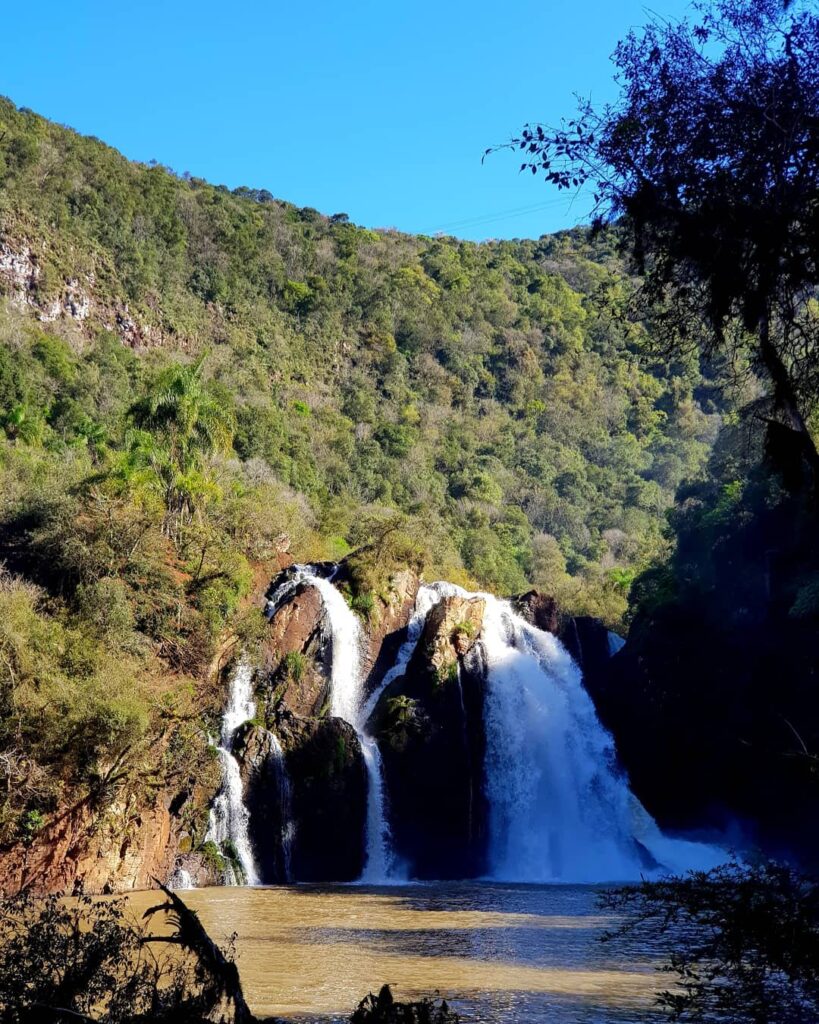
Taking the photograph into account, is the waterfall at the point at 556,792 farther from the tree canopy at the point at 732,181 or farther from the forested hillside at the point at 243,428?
the tree canopy at the point at 732,181

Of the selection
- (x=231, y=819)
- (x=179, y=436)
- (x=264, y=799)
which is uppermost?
(x=179, y=436)

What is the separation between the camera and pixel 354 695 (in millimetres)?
33062

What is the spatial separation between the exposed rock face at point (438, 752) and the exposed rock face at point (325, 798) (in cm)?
146

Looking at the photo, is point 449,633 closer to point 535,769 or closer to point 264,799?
point 535,769

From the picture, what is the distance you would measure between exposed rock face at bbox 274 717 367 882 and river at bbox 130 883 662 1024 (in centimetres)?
438

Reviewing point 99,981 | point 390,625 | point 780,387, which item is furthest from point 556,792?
point 780,387

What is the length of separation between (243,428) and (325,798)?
99.2ft

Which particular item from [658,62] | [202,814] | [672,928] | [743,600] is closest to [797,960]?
[658,62]

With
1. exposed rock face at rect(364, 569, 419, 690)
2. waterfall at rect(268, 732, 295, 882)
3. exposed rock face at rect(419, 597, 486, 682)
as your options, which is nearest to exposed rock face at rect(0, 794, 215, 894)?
waterfall at rect(268, 732, 295, 882)

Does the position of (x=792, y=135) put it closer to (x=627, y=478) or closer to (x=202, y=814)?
(x=202, y=814)

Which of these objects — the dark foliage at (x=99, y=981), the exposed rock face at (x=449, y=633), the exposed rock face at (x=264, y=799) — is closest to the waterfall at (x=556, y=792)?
A: the exposed rock face at (x=449, y=633)

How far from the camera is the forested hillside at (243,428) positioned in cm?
2434

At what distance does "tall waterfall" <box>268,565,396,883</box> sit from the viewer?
27.5 m

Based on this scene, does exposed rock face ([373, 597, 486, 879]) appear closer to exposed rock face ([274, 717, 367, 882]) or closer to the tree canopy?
exposed rock face ([274, 717, 367, 882])
